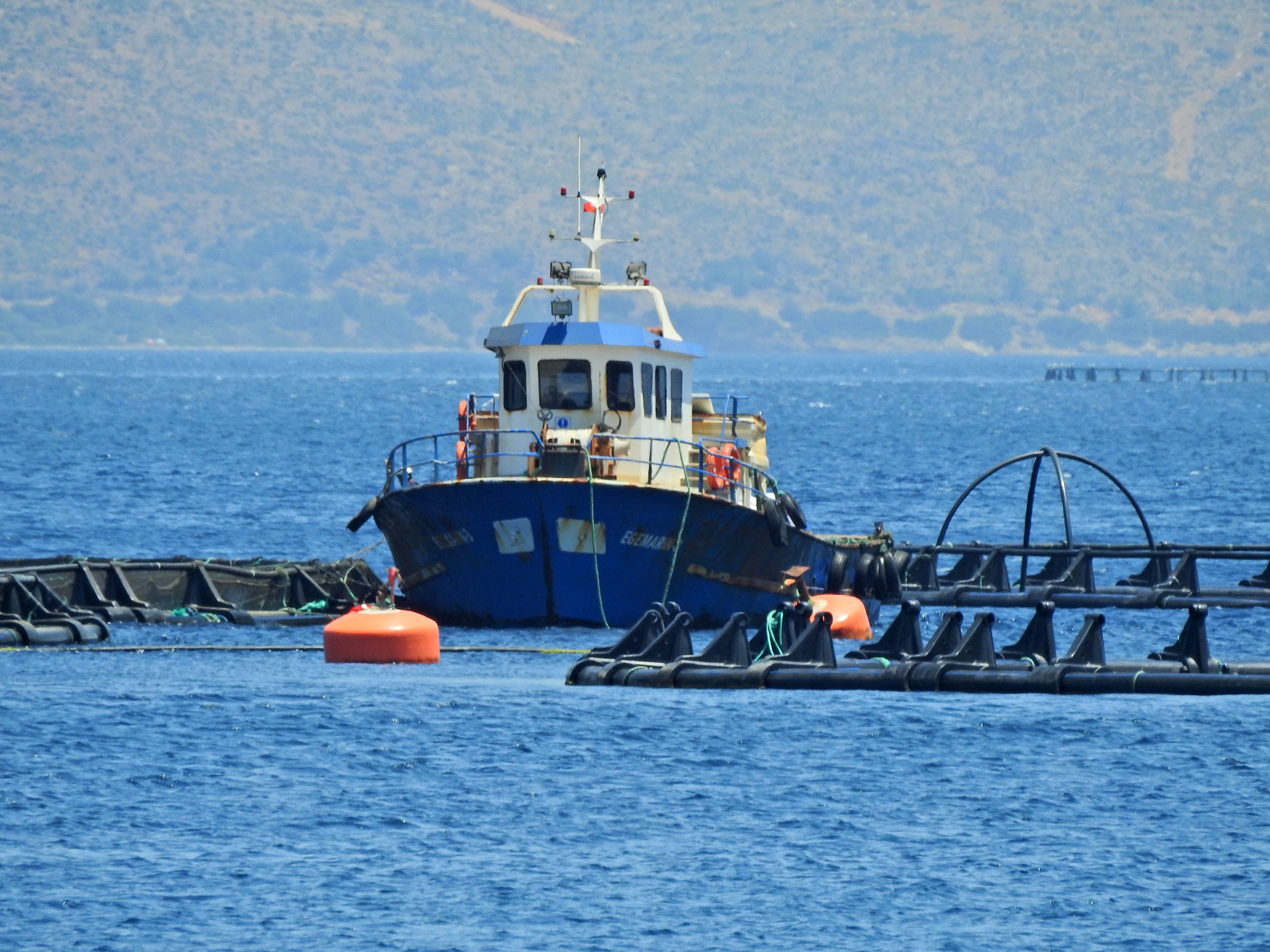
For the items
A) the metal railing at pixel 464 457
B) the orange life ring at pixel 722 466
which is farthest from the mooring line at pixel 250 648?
the orange life ring at pixel 722 466

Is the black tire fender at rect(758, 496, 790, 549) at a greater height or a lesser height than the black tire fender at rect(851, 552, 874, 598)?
greater

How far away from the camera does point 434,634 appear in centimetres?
3556

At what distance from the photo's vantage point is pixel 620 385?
126 feet

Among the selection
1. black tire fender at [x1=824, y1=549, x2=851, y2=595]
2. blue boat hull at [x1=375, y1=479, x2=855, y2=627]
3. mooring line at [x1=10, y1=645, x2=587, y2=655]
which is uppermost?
blue boat hull at [x1=375, y1=479, x2=855, y2=627]

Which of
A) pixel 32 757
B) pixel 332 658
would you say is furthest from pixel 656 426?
pixel 32 757

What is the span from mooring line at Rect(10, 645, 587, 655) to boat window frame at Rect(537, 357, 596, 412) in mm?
4168

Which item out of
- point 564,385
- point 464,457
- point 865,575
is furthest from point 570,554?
point 865,575

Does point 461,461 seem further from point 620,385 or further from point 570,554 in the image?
point 570,554

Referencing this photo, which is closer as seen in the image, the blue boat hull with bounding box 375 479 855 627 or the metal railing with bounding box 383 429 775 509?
the blue boat hull with bounding box 375 479 855 627

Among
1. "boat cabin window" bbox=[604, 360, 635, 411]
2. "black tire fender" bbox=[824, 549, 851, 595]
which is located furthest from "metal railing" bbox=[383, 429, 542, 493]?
"black tire fender" bbox=[824, 549, 851, 595]

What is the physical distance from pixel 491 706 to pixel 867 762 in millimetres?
5709

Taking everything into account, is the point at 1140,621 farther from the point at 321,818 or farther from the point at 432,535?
the point at 321,818

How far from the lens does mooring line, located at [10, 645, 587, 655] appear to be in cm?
3578

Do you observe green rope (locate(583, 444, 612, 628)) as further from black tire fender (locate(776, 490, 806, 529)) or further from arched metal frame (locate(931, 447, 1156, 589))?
arched metal frame (locate(931, 447, 1156, 589))
